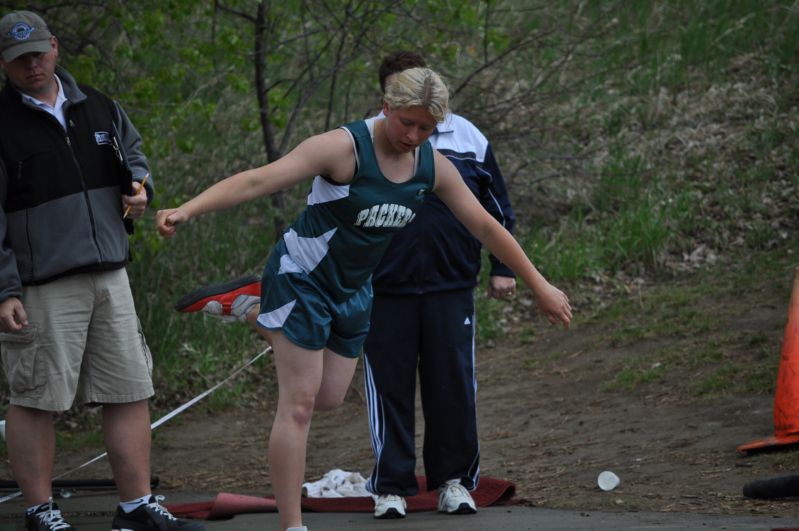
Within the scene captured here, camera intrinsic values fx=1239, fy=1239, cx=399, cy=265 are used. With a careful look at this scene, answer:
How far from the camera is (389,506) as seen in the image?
608 centimetres

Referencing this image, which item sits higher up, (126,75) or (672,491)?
(126,75)

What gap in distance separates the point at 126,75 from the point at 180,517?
16.8 ft

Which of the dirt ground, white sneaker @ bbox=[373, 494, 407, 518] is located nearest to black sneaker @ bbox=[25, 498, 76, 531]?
white sneaker @ bbox=[373, 494, 407, 518]

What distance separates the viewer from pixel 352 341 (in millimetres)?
5258

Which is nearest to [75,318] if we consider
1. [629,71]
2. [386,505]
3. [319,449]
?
[386,505]

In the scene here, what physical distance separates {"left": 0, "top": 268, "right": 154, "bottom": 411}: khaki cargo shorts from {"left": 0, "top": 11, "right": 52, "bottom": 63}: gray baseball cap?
101 cm

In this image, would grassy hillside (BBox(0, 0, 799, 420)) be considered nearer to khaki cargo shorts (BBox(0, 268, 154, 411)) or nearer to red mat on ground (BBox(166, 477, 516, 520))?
red mat on ground (BBox(166, 477, 516, 520))

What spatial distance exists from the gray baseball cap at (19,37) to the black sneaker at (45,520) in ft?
6.54

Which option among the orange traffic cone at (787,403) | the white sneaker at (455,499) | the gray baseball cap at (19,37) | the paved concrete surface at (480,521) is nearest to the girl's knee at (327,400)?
the paved concrete surface at (480,521)

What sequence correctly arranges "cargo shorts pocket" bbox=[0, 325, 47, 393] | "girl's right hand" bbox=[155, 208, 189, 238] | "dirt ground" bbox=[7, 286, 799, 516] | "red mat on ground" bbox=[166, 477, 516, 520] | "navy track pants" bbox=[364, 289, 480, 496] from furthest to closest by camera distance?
"dirt ground" bbox=[7, 286, 799, 516] → "red mat on ground" bbox=[166, 477, 516, 520] → "navy track pants" bbox=[364, 289, 480, 496] → "cargo shorts pocket" bbox=[0, 325, 47, 393] → "girl's right hand" bbox=[155, 208, 189, 238]

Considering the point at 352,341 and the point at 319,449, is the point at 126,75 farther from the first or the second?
the point at 352,341

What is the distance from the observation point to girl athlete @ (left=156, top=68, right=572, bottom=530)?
16.0 feet

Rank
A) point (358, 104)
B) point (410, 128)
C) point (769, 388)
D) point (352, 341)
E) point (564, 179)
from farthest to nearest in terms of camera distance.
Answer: point (564, 179) < point (358, 104) < point (769, 388) < point (352, 341) < point (410, 128)

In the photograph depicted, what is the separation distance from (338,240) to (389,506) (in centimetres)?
166
